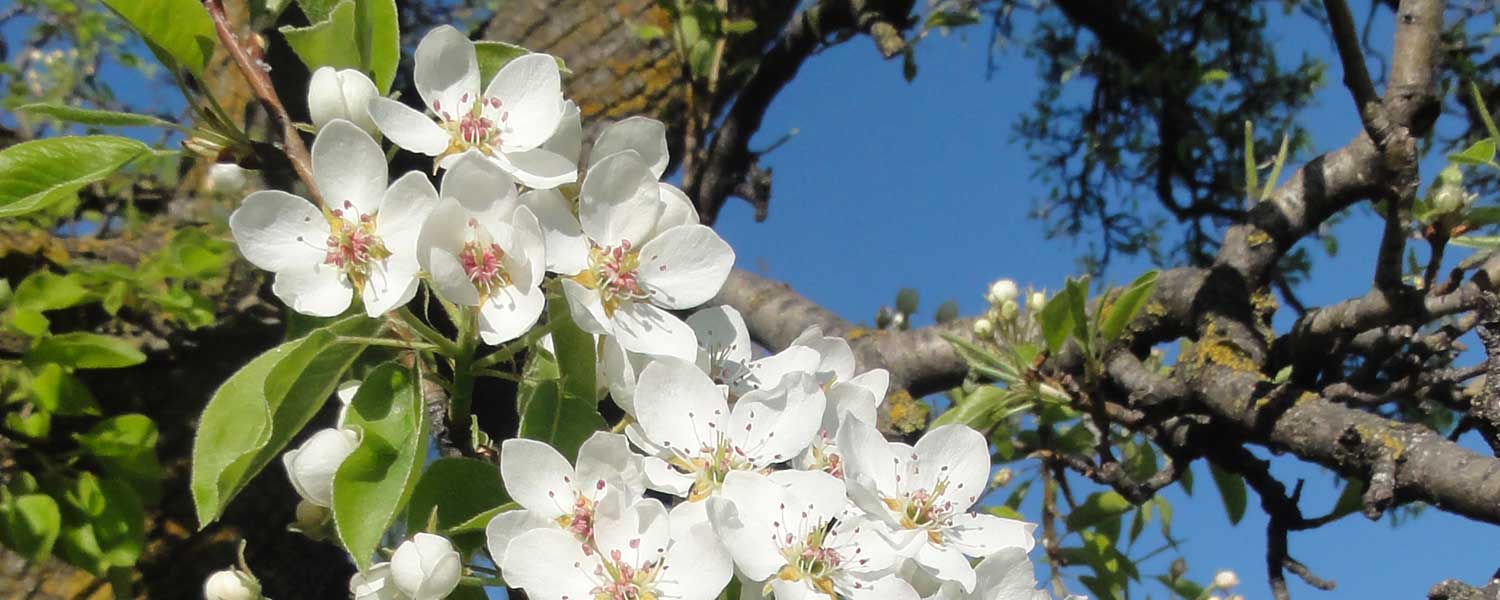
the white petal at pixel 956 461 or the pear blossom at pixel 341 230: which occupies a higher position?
the white petal at pixel 956 461

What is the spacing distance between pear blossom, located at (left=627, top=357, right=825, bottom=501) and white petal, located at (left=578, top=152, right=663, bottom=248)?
0.11m

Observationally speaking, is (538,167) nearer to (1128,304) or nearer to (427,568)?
(427,568)

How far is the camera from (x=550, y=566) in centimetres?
78

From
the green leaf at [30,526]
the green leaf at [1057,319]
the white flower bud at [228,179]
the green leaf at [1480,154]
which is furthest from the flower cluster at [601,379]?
the white flower bud at [228,179]

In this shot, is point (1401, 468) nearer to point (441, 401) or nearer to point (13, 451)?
point (441, 401)

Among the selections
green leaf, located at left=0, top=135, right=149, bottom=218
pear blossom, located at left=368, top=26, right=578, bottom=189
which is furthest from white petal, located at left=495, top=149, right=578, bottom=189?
green leaf, located at left=0, top=135, right=149, bottom=218

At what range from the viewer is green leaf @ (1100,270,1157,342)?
1.35 meters

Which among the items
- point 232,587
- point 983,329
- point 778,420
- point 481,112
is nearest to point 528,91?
point 481,112

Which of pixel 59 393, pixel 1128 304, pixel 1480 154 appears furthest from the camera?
pixel 59 393

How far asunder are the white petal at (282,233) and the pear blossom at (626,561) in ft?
0.99

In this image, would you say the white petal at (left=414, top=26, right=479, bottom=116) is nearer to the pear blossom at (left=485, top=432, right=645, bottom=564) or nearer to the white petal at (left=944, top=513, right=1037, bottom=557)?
the pear blossom at (left=485, top=432, right=645, bottom=564)

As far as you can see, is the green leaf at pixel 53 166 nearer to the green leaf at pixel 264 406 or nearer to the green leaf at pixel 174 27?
the green leaf at pixel 174 27

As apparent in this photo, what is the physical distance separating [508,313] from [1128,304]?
89 centimetres

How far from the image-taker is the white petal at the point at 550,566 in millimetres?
753
